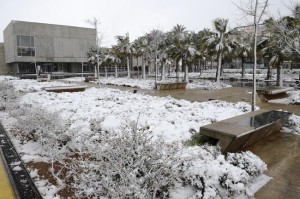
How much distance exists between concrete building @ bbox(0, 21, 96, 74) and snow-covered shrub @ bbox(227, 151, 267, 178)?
45628mm

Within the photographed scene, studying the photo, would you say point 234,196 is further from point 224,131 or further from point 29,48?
point 29,48

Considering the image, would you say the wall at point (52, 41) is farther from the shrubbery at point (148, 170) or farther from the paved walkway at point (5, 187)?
the shrubbery at point (148, 170)

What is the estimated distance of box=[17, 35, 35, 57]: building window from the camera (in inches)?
1829

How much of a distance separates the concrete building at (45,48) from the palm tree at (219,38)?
104ft

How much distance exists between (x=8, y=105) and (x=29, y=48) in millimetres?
41855

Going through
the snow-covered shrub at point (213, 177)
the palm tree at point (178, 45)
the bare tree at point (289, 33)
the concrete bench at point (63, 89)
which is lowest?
the snow-covered shrub at point (213, 177)

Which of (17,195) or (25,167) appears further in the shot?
(25,167)

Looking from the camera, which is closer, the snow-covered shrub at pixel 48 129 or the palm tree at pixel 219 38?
the snow-covered shrub at pixel 48 129

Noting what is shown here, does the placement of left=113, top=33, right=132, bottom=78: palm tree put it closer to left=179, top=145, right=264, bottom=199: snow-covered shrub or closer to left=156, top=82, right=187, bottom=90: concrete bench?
left=156, top=82, right=187, bottom=90: concrete bench

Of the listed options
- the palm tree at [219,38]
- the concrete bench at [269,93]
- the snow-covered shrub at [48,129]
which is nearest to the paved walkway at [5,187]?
the snow-covered shrub at [48,129]

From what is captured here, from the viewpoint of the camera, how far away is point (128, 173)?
3.53 meters

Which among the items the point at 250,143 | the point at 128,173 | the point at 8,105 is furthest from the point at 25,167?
the point at 8,105

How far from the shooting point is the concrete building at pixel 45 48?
4666 cm

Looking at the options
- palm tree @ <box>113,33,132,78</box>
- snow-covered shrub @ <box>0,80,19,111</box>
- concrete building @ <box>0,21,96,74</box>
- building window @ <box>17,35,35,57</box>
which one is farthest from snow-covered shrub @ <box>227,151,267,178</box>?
building window @ <box>17,35,35,57</box>
